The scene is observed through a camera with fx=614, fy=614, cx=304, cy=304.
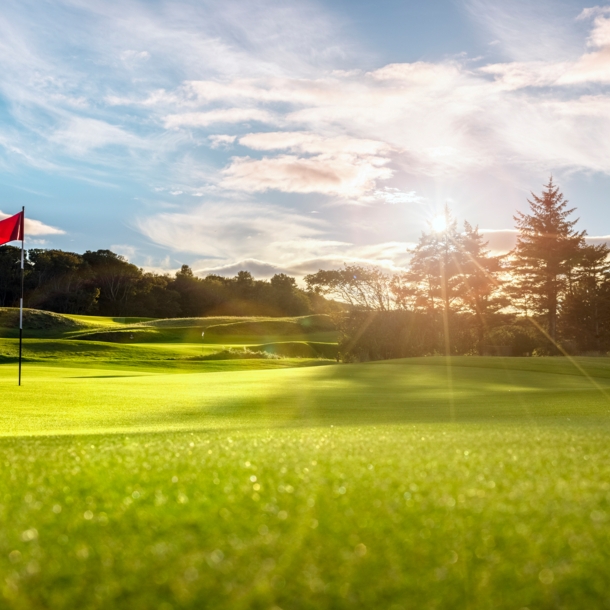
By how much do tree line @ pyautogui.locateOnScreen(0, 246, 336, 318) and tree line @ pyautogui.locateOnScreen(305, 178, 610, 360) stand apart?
1095 inches

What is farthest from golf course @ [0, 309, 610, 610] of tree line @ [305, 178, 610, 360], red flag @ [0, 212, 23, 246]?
tree line @ [305, 178, 610, 360]

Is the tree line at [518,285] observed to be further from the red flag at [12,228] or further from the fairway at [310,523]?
the fairway at [310,523]

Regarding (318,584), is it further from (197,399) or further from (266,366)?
(266,366)

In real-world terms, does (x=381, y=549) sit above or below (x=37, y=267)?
below

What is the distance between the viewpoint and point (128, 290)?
8788 cm

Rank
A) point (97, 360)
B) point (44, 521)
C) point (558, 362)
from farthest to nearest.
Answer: point (97, 360) < point (558, 362) < point (44, 521)

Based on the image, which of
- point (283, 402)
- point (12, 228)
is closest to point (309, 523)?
point (283, 402)

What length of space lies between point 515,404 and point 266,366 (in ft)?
78.6

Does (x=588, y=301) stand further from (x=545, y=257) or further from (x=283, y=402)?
(x=283, y=402)

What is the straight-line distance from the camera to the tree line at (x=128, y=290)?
83250 mm

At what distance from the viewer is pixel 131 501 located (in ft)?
10.1

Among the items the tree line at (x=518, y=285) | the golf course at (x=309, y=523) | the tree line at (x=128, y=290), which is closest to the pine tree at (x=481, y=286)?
the tree line at (x=518, y=285)

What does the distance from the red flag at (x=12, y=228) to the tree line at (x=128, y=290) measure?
215 ft

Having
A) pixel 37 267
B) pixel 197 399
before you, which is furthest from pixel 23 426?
pixel 37 267
